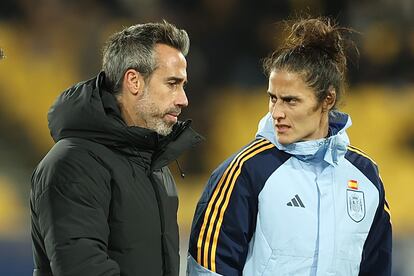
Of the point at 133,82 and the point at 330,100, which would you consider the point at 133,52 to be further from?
the point at 330,100

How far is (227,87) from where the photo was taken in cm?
425

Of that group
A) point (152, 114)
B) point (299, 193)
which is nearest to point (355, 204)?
point (299, 193)

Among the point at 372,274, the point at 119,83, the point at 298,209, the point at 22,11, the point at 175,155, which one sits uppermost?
the point at 22,11

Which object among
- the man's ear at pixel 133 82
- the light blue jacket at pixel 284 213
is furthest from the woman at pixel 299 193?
the man's ear at pixel 133 82

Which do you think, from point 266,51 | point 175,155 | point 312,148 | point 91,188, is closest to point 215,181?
point 175,155

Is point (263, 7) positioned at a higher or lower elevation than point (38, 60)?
higher

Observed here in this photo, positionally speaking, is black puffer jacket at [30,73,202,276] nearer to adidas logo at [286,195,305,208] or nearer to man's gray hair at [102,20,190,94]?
man's gray hair at [102,20,190,94]

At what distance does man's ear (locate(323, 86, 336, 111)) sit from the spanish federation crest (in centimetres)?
24

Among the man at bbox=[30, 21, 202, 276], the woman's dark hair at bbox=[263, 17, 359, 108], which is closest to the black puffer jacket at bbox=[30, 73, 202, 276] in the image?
the man at bbox=[30, 21, 202, 276]

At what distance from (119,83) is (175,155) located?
0.77ft

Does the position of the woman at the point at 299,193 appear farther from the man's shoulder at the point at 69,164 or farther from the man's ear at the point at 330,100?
the man's shoulder at the point at 69,164

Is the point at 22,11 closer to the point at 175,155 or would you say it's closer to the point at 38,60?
the point at 38,60

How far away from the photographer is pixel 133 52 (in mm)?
2059

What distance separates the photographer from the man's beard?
2.06 meters
